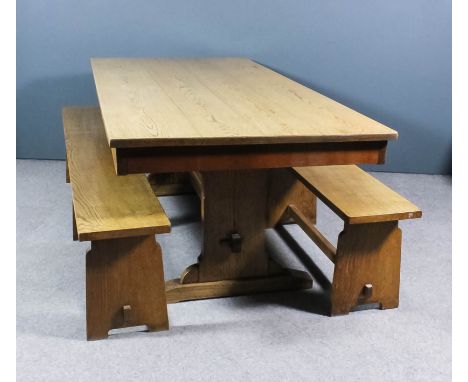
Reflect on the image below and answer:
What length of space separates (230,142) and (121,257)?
Result: 62 cm

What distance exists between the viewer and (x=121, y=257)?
2.25 m

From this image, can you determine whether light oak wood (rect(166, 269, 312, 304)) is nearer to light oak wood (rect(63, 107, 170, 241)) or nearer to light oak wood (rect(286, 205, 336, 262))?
light oak wood (rect(286, 205, 336, 262))

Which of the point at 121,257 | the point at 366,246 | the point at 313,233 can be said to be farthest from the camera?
the point at 313,233

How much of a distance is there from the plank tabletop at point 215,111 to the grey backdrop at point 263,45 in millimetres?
743

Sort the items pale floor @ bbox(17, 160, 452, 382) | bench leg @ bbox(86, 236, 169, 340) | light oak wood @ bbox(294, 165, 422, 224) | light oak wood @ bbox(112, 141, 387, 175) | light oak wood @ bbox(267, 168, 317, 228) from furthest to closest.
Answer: light oak wood @ bbox(267, 168, 317, 228) → light oak wood @ bbox(294, 165, 422, 224) → bench leg @ bbox(86, 236, 169, 340) → pale floor @ bbox(17, 160, 452, 382) → light oak wood @ bbox(112, 141, 387, 175)

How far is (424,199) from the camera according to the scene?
4.01 meters

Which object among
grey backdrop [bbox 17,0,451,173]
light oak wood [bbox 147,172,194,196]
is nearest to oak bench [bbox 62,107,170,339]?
light oak wood [bbox 147,172,194,196]

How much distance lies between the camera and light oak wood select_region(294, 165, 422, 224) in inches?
95.4

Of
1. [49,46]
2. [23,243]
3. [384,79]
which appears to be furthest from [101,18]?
[384,79]

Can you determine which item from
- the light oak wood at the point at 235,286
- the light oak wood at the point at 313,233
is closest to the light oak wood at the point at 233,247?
the light oak wood at the point at 235,286

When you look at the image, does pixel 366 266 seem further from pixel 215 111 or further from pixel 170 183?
pixel 170 183

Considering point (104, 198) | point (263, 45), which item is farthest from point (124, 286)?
point (263, 45)

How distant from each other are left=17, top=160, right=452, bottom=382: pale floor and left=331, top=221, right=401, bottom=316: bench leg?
0.07 m

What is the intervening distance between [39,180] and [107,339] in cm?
197
